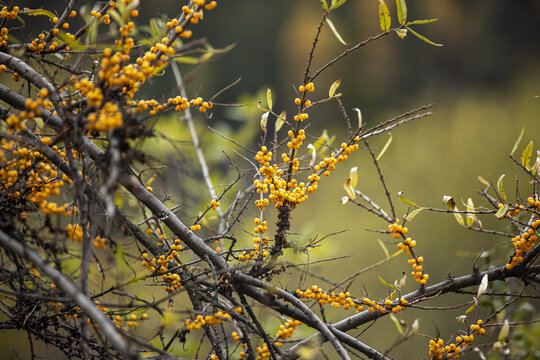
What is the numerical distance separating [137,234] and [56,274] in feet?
1.24

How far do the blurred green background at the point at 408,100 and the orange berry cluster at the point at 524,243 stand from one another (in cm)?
174

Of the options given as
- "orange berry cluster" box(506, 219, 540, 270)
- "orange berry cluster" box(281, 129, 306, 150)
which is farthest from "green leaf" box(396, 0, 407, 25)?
"orange berry cluster" box(506, 219, 540, 270)

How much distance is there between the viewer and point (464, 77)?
245 inches

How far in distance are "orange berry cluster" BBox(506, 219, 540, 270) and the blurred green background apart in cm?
174

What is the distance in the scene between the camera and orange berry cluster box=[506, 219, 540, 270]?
979 mm

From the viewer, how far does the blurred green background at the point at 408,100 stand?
15.3 feet

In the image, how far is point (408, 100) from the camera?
673 cm

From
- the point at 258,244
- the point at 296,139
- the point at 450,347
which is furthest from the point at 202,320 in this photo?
the point at 450,347

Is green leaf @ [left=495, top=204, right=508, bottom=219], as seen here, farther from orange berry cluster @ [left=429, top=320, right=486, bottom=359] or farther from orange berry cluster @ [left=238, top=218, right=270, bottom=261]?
orange berry cluster @ [left=238, top=218, right=270, bottom=261]

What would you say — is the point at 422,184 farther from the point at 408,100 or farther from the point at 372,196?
the point at 408,100

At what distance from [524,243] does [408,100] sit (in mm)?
6162

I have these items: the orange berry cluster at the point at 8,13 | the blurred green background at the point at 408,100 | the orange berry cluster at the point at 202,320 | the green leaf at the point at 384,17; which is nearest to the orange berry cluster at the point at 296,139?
the green leaf at the point at 384,17

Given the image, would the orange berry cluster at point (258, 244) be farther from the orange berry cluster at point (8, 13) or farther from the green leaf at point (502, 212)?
the orange berry cluster at point (8, 13)

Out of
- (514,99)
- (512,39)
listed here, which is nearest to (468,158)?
(514,99)
